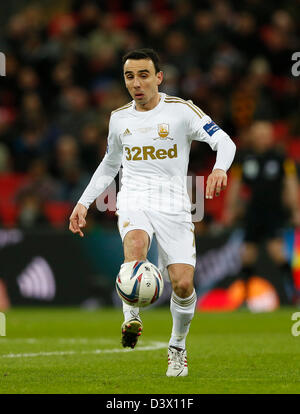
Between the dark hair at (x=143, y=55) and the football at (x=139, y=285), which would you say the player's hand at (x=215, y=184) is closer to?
the football at (x=139, y=285)

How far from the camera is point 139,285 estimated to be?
6.02 meters

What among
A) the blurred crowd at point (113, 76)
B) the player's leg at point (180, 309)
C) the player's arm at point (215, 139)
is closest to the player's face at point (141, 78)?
the player's arm at point (215, 139)

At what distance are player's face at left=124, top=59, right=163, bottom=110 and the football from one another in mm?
1311

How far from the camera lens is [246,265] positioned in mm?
12453

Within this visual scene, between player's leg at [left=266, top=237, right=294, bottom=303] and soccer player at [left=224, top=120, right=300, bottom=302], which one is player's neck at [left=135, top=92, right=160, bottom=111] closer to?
soccer player at [left=224, top=120, right=300, bottom=302]

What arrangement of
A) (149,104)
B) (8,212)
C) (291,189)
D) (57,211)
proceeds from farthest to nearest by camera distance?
1. (8,212)
2. (57,211)
3. (291,189)
4. (149,104)

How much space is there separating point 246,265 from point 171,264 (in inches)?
239

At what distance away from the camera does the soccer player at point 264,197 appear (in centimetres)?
1241

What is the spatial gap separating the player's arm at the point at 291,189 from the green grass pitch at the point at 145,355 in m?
1.39

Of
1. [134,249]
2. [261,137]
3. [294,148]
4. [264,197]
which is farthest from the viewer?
[294,148]

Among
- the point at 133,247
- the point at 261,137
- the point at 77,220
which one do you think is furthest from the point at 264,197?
the point at 133,247

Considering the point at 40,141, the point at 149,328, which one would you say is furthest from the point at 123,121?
the point at 40,141

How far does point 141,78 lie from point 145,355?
2.42m

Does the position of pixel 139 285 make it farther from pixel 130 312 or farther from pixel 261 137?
pixel 261 137
